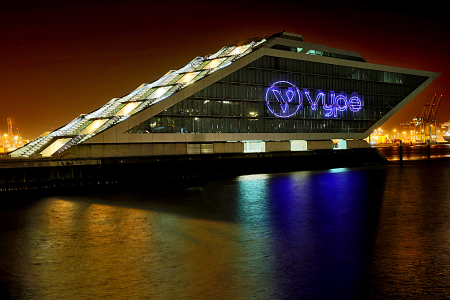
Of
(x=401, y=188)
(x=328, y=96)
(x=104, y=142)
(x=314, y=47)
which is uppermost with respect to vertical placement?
(x=314, y=47)

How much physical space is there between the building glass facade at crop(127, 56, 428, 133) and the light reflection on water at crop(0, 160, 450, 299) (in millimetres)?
26456

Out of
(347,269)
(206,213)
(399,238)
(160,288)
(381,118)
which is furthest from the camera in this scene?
(381,118)

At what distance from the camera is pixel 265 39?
56906mm

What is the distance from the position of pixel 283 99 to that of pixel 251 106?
508 cm

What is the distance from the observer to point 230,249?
33.2ft

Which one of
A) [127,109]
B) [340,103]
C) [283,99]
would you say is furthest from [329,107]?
[127,109]

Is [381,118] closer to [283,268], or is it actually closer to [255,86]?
[255,86]

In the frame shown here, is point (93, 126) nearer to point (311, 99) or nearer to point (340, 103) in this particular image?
point (311, 99)

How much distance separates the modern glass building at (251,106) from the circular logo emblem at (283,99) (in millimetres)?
121

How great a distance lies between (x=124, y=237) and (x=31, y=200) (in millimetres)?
11658

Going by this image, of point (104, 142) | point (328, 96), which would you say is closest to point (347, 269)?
point (104, 142)

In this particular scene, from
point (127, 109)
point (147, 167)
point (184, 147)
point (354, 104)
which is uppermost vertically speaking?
point (354, 104)

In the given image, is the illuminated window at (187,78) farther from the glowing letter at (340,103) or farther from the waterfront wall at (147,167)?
the glowing letter at (340,103)

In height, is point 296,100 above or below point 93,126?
above
